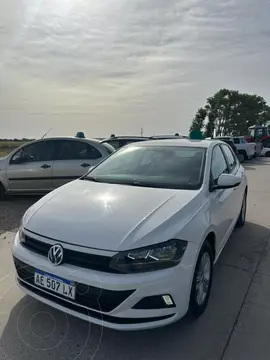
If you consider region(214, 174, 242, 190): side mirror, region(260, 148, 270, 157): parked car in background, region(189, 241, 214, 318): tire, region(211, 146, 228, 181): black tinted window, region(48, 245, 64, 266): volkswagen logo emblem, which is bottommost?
region(260, 148, 270, 157): parked car in background

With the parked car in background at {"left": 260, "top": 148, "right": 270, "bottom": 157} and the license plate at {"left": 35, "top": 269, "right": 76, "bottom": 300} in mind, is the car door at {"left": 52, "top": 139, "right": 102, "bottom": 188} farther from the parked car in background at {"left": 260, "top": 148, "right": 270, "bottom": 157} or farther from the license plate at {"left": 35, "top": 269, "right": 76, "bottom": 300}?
the parked car in background at {"left": 260, "top": 148, "right": 270, "bottom": 157}

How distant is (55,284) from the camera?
2289 mm

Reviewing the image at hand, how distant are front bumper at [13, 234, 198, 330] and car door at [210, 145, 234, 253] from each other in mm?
789

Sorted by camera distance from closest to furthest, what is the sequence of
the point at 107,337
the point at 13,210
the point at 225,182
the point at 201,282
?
the point at 107,337 → the point at 201,282 → the point at 225,182 → the point at 13,210

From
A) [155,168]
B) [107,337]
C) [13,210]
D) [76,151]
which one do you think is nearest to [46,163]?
[76,151]

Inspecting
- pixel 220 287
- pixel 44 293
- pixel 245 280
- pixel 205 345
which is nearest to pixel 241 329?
pixel 205 345

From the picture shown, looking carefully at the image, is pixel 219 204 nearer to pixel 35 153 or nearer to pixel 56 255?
pixel 56 255

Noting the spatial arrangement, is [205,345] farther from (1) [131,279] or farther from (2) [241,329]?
(1) [131,279]

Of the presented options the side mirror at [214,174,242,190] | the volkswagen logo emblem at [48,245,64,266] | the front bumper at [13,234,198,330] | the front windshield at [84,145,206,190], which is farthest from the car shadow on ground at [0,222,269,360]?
the front windshield at [84,145,206,190]

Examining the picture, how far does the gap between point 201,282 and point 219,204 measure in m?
0.90

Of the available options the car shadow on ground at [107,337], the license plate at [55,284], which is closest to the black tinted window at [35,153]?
the car shadow on ground at [107,337]

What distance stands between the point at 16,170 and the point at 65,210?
4.44 metres

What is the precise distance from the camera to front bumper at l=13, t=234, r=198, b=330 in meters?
2.12

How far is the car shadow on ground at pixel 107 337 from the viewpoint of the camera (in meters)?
2.25
